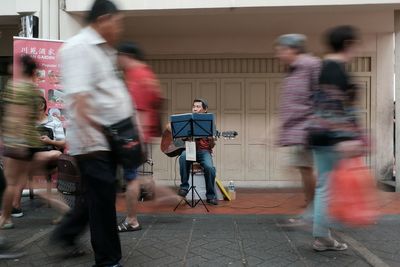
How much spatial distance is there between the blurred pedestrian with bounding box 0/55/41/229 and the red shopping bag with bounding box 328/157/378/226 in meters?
2.93

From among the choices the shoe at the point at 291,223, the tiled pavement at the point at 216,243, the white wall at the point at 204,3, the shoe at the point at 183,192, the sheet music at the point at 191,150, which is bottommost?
the tiled pavement at the point at 216,243

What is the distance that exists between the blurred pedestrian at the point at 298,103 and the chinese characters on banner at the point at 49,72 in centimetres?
368

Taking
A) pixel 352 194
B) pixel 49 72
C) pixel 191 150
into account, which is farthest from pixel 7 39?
pixel 352 194

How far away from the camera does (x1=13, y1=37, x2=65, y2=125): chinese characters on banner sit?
6734 mm

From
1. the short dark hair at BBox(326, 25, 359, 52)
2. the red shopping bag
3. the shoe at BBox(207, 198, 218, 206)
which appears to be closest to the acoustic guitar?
the shoe at BBox(207, 198, 218, 206)

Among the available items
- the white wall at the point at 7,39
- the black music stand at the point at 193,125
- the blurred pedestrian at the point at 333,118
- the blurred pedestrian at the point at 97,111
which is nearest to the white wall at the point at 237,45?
the black music stand at the point at 193,125

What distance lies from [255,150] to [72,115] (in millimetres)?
6290

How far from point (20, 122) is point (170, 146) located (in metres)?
3.05

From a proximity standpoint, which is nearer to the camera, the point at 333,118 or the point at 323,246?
the point at 333,118

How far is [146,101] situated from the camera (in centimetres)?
427

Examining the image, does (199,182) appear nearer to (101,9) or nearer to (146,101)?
(146,101)

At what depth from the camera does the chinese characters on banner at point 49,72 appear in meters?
6.73

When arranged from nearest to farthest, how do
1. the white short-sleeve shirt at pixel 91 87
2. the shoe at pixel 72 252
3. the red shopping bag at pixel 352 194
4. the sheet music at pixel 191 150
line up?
the white short-sleeve shirt at pixel 91 87, the red shopping bag at pixel 352 194, the shoe at pixel 72 252, the sheet music at pixel 191 150

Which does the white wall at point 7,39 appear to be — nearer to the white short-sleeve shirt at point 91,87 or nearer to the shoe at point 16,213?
the shoe at point 16,213
